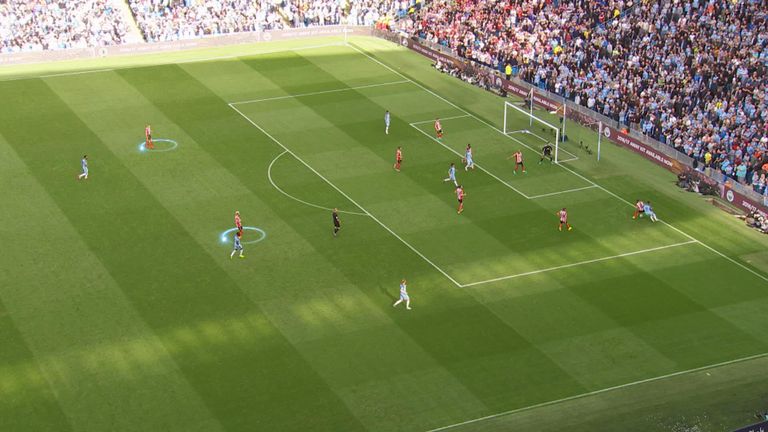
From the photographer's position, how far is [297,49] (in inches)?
3954

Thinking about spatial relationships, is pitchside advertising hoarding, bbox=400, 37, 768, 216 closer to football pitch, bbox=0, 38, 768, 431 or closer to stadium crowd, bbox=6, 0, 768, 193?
football pitch, bbox=0, 38, 768, 431

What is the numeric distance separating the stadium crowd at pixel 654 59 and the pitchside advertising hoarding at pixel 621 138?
1.23 metres

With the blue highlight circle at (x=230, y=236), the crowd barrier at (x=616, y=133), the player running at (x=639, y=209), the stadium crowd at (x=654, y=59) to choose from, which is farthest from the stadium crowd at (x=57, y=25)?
the player running at (x=639, y=209)

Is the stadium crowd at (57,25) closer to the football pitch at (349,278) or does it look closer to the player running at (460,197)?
the football pitch at (349,278)

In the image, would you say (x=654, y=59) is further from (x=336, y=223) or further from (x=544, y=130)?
(x=336, y=223)

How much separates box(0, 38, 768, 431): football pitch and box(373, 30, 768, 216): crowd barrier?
1.13 metres

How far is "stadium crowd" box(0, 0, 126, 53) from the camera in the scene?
96.9 m

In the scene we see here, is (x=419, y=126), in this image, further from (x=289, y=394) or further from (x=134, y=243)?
(x=289, y=394)

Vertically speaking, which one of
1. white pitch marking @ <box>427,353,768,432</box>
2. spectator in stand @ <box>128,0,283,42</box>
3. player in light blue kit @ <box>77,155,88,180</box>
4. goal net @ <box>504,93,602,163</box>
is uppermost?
spectator in stand @ <box>128,0,283,42</box>

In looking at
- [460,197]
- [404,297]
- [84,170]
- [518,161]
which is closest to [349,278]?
[404,297]

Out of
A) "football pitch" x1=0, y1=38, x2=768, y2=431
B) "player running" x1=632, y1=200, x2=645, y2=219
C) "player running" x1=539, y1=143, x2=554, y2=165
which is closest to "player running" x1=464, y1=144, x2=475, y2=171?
"football pitch" x1=0, y1=38, x2=768, y2=431

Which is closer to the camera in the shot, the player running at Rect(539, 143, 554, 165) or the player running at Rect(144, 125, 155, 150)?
the player running at Rect(539, 143, 554, 165)

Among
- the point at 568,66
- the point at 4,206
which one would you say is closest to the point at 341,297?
the point at 4,206

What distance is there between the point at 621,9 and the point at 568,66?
24.9ft
